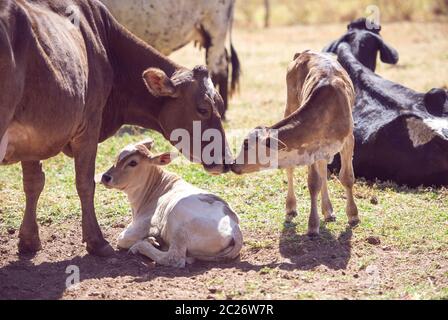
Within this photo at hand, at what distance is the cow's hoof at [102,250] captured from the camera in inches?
261

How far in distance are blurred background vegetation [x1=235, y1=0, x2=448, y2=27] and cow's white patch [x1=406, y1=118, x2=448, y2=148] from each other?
1394 centimetres

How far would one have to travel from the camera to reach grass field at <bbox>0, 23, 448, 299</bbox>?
5793mm

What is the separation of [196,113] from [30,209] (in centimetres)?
148

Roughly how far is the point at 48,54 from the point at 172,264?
1.68m

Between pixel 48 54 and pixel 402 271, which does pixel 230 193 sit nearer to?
pixel 402 271

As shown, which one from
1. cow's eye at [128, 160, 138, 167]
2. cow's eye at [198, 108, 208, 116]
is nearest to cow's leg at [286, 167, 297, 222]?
cow's eye at [198, 108, 208, 116]

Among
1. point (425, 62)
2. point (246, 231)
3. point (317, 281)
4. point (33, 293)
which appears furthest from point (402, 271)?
point (425, 62)

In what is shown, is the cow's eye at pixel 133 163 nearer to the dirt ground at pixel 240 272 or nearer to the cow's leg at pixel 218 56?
the dirt ground at pixel 240 272

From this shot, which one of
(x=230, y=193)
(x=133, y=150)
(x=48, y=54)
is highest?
(x=48, y=54)

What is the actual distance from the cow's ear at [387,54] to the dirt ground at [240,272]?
9.89ft

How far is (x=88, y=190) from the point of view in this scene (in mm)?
6621

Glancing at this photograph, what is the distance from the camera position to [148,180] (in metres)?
7.07

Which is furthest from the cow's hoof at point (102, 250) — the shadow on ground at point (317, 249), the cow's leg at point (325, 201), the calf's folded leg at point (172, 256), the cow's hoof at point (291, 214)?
the cow's leg at point (325, 201)

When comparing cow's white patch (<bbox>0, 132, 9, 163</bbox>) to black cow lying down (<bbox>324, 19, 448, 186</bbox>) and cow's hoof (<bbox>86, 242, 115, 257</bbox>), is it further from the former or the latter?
black cow lying down (<bbox>324, 19, 448, 186</bbox>)
